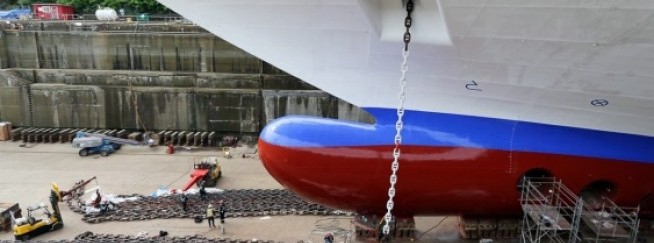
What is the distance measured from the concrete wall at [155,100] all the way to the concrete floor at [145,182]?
152 centimetres

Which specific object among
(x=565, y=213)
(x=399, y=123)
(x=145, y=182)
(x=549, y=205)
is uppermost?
(x=399, y=123)

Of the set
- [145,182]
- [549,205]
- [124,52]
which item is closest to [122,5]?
[124,52]

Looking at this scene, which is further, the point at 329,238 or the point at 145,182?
the point at 145,182

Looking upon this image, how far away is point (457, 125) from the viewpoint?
23.6 feet

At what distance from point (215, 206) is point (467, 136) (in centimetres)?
630

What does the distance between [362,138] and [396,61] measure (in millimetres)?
1300

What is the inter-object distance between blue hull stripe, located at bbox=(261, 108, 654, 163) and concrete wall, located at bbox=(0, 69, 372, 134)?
8.70 metres

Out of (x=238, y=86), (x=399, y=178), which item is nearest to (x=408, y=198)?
(x=399, y=178)

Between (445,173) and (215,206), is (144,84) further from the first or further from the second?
(445,173)

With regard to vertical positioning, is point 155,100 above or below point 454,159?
below

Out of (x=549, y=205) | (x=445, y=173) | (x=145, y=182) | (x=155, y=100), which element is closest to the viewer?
(x=549, y=205)

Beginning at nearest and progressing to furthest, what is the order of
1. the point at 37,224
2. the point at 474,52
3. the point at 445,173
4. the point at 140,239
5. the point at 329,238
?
the point at 474,52
the point at 445,173
the point at 329,238
the point at 140,239
the point at 37,224

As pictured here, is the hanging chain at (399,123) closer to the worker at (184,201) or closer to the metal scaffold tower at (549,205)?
the metal scaffold tower at (549,205)

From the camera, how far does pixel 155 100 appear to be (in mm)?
17281
